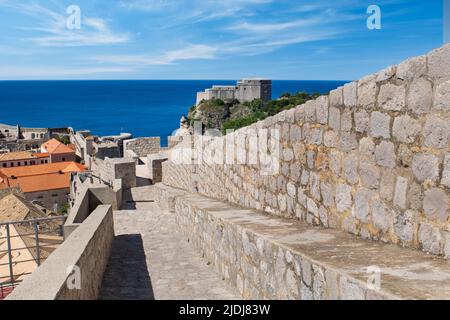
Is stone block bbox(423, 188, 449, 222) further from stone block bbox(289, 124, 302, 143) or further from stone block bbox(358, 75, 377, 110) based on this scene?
stone block bbox(289, 124, 302, 143)

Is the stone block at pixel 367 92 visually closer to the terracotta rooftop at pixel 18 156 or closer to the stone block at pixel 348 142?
the stone block at pixel 348 142

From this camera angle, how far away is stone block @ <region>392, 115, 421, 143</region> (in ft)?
10.8

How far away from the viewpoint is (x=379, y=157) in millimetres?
3662

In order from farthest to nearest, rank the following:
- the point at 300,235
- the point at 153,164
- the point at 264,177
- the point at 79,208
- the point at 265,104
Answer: the point at 265,104, the point at 153,164, the point at 79,208, the point at 264,177, the point at 300,235

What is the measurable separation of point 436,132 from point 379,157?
2.04 ft

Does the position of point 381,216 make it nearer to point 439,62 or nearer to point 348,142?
point 348,142

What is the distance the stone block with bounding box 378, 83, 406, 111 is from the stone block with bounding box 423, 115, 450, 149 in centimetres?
30

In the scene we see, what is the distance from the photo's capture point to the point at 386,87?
354cm

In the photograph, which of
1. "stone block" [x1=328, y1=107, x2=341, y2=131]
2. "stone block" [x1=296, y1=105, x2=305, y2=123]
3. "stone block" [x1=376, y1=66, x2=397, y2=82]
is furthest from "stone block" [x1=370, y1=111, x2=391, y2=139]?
"stone block" [x1=296, y1=105, x2=305, y2=123]

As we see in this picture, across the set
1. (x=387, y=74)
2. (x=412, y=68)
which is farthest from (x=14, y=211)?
(x=412, y=68)

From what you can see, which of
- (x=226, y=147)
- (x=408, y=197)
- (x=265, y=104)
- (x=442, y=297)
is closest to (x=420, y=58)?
(x=408, y=197)

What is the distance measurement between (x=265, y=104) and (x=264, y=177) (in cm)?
6350
